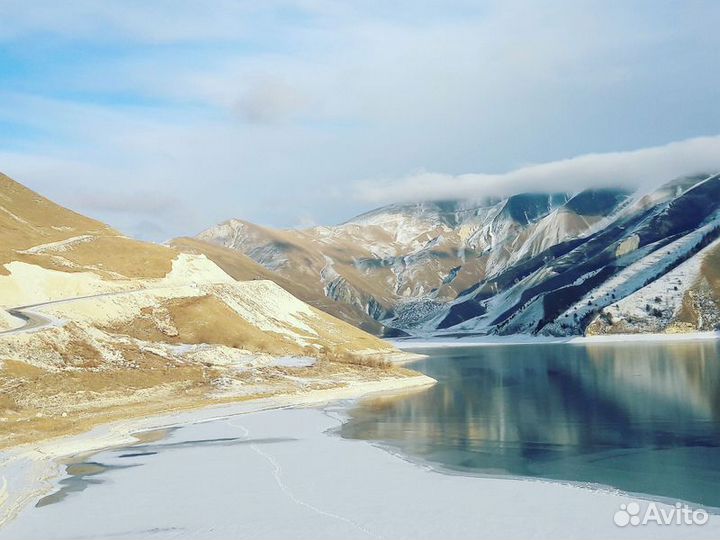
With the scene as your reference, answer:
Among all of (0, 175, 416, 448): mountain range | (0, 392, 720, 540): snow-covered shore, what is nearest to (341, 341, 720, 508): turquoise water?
(0, 392, 720, 540): snow-covered shore

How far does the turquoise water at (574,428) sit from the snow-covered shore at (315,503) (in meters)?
3.73

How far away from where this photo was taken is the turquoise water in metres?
37.1

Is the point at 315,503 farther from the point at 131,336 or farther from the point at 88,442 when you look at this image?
the point at 131,336

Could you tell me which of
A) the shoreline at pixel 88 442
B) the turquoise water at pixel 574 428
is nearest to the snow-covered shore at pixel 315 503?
the shoreline at pixel 88 442

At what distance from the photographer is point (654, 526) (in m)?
26.4

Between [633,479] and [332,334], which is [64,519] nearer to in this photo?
[633,479]

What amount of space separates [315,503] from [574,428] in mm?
28180

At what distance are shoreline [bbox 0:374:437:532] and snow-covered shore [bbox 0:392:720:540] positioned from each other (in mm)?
2914

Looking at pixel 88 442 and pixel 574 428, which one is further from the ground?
pixel 574 428

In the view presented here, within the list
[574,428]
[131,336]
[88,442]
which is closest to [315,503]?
[88,442]

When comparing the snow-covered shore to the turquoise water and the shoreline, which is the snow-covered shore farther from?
the turquoise water

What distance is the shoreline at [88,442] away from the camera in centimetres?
3578

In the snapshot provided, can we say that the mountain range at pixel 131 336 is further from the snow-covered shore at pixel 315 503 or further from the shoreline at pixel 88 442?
the snow-covered shore at pixel 315 503

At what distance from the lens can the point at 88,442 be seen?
50594mm
